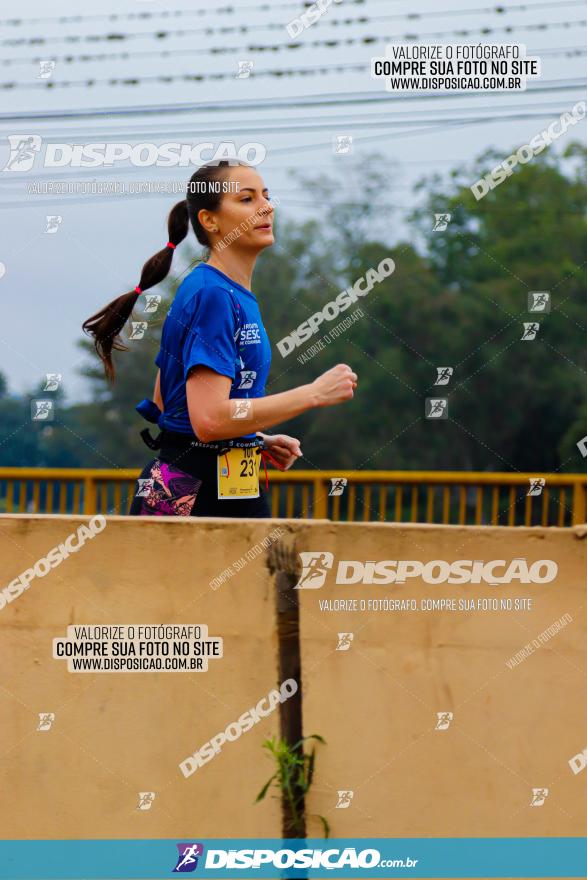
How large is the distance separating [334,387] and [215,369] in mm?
402

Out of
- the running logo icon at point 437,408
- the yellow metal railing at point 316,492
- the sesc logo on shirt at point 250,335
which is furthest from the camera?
the yellow metal railing at point 316,492

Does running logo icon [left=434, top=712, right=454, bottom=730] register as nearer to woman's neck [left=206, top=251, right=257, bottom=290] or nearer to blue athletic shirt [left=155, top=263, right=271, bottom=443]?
blue athletic shirt [left=155, top=263, right=271, bottom=443]

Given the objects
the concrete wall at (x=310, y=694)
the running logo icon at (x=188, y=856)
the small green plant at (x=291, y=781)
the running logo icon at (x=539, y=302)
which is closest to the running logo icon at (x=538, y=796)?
the concrete wall at (x=310, y=694)

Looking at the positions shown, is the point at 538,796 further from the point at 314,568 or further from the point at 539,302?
the point at 539,302

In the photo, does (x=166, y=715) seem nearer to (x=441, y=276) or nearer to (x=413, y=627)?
(x=413, y=627)

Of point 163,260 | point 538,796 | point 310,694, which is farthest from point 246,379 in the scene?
point 538,796

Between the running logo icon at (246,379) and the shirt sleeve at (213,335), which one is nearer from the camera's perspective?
the shirt sleeve at (213,335)

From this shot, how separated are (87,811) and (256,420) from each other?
1.41 meters

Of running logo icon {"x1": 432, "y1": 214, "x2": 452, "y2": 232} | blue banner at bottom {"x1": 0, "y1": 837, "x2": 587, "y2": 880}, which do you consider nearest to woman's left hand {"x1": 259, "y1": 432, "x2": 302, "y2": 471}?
blue banner at bottom {"x1": 0, "y1": 837, "x2": 587, "y2": 880}

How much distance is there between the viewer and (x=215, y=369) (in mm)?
4340

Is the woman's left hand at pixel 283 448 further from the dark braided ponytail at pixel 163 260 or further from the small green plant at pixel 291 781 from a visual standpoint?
the small green plant at pixel 291 781

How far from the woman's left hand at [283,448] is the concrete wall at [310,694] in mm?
513

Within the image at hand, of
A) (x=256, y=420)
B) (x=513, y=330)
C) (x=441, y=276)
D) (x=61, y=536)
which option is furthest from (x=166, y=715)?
(x=441, y=276)

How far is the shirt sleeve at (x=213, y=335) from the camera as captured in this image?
436 centimetres
